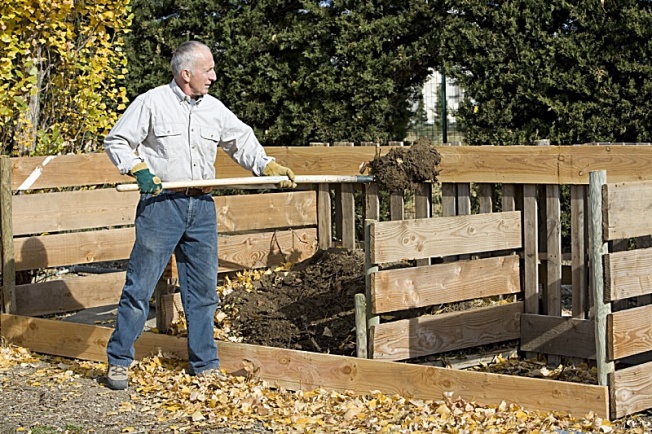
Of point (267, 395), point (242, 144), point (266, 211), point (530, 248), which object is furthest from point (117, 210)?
point (530, 248)

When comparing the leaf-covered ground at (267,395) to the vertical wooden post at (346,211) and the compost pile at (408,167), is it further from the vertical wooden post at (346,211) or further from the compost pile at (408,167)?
the compost pile at (408,167)

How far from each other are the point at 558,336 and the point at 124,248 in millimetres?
3543

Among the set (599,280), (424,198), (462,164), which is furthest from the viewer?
A: (424,198)

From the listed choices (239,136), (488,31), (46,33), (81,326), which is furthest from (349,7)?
(81,326)

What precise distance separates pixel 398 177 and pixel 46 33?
349cm

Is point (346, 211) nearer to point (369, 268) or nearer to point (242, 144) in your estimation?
point (242, 144)

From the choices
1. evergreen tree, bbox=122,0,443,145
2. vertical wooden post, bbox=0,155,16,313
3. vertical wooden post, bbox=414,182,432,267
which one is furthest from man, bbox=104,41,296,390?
evergreen tree, bbox=122,0,443,145

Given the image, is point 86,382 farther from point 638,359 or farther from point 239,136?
point 638,359

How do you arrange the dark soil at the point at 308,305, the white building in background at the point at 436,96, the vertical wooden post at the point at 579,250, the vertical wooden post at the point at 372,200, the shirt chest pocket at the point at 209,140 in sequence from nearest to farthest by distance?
the shirt chest pocket at the point at 209,140 < the vertical wooden post at the point at 579,250 < the dark soil at the point at 308,305 < the vertical wooden post at the point at 372,200 < the white building in background at the point at 436,96

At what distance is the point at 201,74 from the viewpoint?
21.8 feet

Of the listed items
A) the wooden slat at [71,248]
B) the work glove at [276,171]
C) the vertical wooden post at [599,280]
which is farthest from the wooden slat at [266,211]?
the vertical wooden post at [599,280]

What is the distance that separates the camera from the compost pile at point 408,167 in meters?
7.53

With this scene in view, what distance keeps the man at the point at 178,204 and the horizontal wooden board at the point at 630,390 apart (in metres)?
2.41

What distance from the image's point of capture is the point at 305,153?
8.44 m
